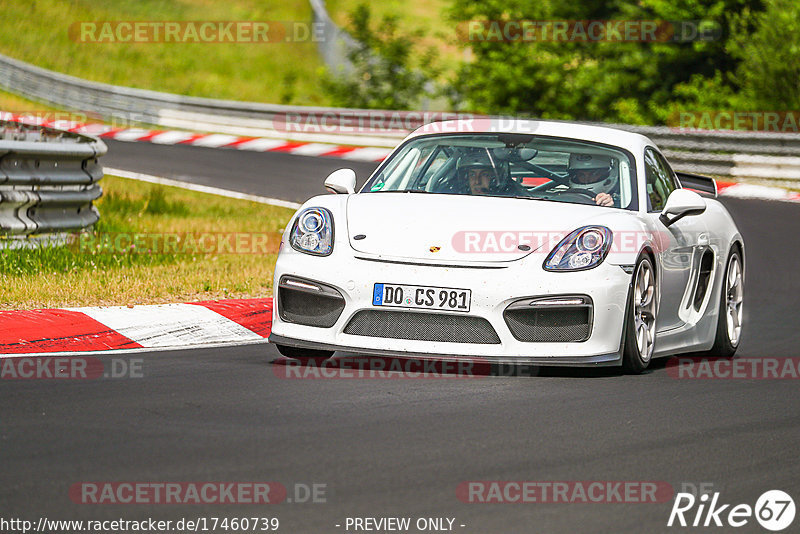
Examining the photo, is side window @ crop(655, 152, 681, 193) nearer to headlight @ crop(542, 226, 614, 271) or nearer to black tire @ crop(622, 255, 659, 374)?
black tire @ crop(622, 255, 659, 374)

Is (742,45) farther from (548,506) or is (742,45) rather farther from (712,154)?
(548,506)

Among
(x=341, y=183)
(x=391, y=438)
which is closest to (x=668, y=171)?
(x=341, y=183)

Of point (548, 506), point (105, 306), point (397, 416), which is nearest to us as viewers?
point (548, 506)

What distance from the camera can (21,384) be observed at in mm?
6086

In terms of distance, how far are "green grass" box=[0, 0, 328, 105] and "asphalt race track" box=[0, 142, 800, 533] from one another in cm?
3381

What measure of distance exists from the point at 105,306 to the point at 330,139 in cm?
1869

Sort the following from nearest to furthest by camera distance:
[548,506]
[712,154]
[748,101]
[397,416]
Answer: [548,506], [397,416], [712,154], [748,101]

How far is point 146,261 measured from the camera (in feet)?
35.4

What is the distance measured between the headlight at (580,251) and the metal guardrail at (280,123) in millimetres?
14300

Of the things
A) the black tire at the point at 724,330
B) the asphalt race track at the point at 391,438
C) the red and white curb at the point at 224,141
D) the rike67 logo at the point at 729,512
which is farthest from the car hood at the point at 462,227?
the red and white curb at the point at 224,141

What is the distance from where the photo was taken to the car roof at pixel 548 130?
26.1ft

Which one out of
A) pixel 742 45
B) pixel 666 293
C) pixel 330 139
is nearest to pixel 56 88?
pixel 330 139

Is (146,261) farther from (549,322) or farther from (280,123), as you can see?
(280,123)

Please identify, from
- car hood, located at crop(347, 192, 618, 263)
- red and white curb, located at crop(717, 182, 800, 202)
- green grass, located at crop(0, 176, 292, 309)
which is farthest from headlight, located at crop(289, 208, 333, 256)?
red and white curb, located at crop(717, 182, 800, 202)
